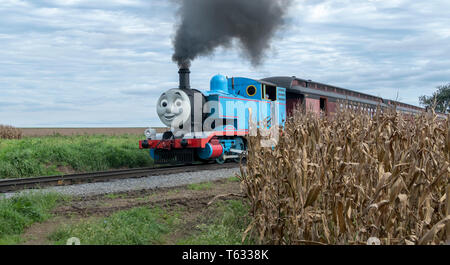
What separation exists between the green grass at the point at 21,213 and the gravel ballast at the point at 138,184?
1.16 m

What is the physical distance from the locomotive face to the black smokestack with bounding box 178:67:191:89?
47 centimetres

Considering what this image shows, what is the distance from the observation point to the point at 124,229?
5348 mm

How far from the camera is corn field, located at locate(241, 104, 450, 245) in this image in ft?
11.9

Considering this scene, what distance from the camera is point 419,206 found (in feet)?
12.3

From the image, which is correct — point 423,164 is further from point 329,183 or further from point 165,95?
point 165,95

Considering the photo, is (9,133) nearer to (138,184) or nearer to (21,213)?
(138,184)

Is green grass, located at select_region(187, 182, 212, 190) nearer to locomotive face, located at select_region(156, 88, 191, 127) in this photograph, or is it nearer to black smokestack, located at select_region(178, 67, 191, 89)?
locomotive face, located at select_region(156, 88, 191, 127)

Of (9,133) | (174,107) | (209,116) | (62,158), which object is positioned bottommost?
(62,158)

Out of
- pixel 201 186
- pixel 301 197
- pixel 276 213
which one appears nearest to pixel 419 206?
pixel 301 197

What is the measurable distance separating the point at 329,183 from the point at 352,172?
27cm

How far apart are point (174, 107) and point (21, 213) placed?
8282 millimetres

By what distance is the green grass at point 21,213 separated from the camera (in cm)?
549

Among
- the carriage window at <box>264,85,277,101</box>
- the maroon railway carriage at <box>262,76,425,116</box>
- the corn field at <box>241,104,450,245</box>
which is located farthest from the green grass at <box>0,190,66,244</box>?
the maroon railway carriage at <box>262,76,425,116</box>

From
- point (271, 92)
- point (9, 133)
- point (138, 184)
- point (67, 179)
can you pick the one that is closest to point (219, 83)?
point (271, 92)
